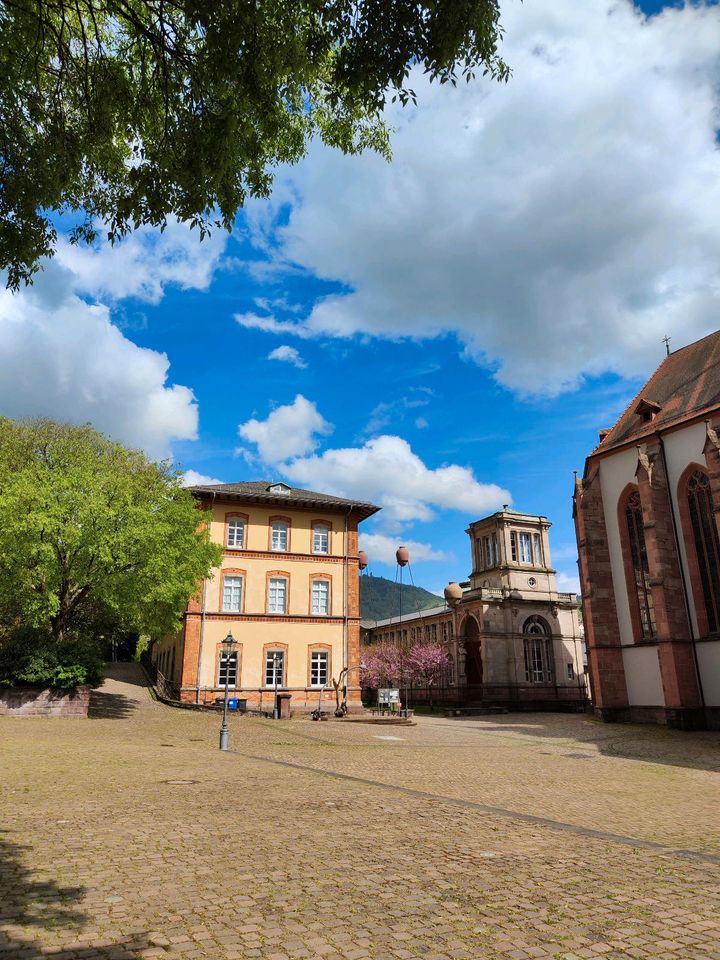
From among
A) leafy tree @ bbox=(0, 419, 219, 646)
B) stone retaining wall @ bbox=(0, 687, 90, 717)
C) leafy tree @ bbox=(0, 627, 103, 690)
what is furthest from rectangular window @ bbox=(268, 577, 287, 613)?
stone retaining wall @ bbox=(0, 687, 90, 717)

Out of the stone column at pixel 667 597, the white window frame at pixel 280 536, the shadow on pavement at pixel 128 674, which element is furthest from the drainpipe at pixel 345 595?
the stone column at pixel 667 597

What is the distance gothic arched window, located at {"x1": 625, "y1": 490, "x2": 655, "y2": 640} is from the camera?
3112cm

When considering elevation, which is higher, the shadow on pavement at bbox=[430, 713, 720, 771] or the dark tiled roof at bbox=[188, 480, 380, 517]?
the dark tiled roof at bbox=[188, 480, 380, 517]

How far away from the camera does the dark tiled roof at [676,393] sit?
3069 cm

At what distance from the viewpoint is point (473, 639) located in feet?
182

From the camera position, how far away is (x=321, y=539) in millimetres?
40438

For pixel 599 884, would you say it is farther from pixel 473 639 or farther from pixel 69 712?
pixel 473 639

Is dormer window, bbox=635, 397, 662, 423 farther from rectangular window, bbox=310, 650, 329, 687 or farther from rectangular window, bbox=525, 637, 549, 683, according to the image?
rectangular window, bbox=525, 637, 549, 683

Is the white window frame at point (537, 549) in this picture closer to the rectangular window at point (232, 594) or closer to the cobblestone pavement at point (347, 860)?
the rectangular window at point (232, 594)

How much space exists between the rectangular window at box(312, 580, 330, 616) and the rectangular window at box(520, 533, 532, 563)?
78.7 ft

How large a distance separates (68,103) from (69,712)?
22.8m

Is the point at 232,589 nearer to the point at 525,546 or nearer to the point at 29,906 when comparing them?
the point at 525,546

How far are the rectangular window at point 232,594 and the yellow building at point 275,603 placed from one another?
59 millimetres

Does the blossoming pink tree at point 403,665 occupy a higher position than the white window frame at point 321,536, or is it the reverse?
the white window frame at point 321,536
